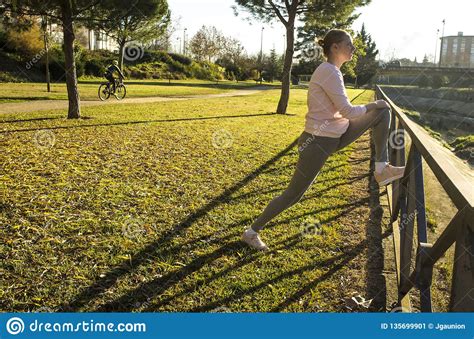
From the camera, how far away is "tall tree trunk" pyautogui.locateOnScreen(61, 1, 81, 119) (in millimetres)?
11617

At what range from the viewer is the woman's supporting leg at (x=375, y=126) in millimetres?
3346

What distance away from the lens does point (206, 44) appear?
6056 centimetres

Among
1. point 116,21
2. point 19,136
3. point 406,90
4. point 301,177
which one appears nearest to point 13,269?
point 301,177

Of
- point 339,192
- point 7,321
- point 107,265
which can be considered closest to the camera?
point 7,321

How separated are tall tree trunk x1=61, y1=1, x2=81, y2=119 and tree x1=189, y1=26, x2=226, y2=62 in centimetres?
5010

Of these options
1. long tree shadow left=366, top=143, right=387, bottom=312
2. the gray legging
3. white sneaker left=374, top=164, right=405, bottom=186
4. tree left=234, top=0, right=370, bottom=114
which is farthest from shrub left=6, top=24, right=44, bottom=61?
white sneaker left=374, top=164, right=405, bottom=186

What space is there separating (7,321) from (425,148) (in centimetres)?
371

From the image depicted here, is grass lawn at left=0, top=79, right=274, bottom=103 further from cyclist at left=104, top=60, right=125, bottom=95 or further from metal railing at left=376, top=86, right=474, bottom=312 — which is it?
metal railing at left=376, top=86, right=474, bottom=312

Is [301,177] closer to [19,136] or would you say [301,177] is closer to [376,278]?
[376,278]

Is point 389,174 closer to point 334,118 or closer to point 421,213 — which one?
point 421,213

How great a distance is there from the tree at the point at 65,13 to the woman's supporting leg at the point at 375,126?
1035 cm

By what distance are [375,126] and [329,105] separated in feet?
1.46

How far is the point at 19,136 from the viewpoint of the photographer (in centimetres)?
916

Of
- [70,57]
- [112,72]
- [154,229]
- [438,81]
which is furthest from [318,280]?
[438,81]
